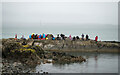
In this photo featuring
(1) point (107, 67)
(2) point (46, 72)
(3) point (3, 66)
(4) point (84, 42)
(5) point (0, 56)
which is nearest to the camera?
(2) point (46, 72)

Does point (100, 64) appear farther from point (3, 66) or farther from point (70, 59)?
point (3, 66)

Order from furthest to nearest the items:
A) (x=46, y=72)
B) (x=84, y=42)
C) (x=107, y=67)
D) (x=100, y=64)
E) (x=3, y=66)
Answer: (x=84, y=42) → (x=100, y=64) → (x=107, y=67) → (x=3, y=66) → (x=46, y=72)

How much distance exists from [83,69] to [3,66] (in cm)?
1352

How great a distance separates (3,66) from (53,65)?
907 centimetres

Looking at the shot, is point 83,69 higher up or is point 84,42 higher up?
point 84,42

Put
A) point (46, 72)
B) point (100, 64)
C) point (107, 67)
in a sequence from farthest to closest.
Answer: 1. point (100, 64)
2. point (107, 67)
3. point (46, 72)

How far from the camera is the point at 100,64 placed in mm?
45125

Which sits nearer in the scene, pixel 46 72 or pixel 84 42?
pixel 46 72

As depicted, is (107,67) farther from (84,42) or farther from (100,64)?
(84,42)

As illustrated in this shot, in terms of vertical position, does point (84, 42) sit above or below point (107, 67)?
above

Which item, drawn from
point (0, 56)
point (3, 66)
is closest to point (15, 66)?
point (3, 66)

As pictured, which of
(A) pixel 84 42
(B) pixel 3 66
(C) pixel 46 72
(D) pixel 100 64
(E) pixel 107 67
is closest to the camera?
(C) pixel 46 72

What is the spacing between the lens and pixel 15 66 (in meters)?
39.6

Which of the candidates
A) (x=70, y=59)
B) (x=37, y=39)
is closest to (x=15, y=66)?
(x=70, y=59)
